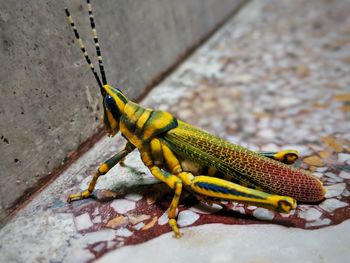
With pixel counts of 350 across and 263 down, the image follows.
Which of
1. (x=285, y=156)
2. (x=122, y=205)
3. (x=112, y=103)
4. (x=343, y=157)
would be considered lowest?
(x=122, y=205)

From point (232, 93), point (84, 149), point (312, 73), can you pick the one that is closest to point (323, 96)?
point (312, 73)

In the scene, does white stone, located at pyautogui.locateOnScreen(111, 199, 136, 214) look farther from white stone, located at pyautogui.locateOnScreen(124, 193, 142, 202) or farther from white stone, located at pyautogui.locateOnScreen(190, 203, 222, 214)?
white stone, located at pyautogui.locateOnScreen(190, 203, 222, 214)

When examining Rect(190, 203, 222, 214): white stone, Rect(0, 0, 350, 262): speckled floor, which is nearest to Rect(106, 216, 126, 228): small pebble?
Rect(0, 0, 350, 262): speckled floor

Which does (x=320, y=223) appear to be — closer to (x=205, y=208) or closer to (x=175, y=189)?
(x=205, y=208)

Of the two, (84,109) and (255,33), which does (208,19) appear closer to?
(255,33)

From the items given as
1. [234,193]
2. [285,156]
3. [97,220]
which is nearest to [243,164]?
[234,193]
